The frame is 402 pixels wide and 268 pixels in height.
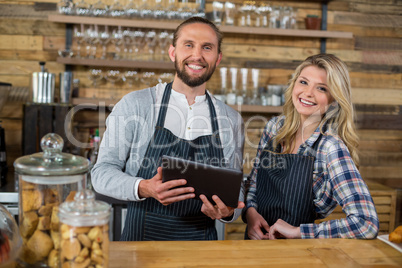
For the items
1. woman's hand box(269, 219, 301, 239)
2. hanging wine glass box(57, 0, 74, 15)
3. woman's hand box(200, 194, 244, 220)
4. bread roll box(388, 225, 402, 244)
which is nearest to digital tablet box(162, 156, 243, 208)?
woman's hand box(200, 194, 244, 220)

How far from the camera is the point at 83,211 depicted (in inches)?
37.9

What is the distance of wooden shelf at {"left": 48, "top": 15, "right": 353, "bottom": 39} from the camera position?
10.5 ft

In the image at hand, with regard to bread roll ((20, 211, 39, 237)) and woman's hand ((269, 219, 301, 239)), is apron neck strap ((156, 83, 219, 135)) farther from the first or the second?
bread roll ((20, 211, 39, 237))

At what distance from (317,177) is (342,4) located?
2.50m

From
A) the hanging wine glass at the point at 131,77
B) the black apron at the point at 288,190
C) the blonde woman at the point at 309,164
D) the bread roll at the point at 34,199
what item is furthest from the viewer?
the hanging wine glass at the point at 131,77

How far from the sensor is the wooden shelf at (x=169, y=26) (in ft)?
10.5

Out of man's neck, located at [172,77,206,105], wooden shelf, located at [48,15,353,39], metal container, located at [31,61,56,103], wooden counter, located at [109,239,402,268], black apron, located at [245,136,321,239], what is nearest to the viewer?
wooden counter, located at [109,239,402,268]

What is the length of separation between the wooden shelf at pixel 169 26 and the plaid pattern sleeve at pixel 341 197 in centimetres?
184

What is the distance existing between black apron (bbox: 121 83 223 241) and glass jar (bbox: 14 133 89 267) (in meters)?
0.79

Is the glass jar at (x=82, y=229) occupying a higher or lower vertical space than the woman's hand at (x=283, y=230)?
higher

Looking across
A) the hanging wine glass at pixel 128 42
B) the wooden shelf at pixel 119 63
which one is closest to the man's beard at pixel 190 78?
the wooden shelf at pixel 119 63

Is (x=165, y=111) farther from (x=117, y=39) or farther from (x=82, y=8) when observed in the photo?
(x=82, y=8)

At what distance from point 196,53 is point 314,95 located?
1.84ft

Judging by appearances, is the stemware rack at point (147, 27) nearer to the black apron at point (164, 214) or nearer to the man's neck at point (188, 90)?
the man's neck at point (188, 90)
